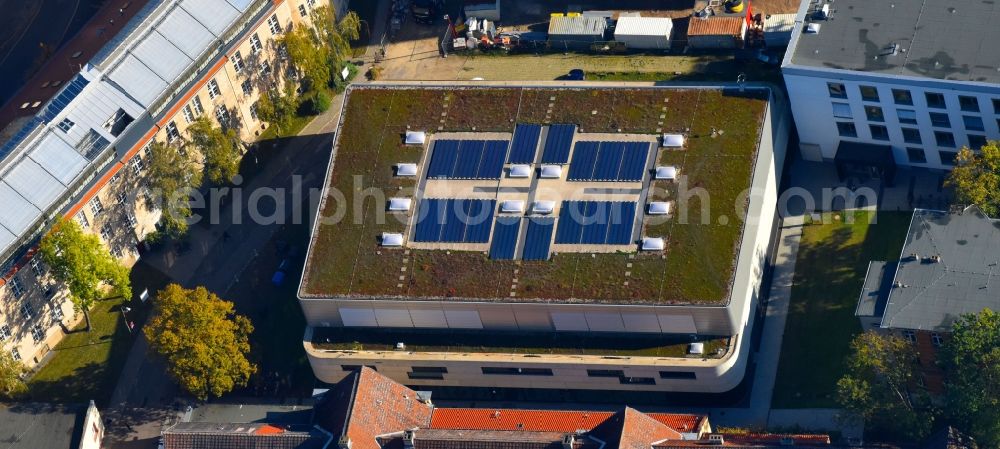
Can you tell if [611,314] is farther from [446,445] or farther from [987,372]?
[987,372]

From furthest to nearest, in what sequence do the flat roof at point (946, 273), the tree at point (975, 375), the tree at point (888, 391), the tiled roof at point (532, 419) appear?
1. the tiled roof at point (532, 419)
2. the flat roof at point (946, 273)
3. the tree at point (888, 391)
4. the tree at point (975, 375)

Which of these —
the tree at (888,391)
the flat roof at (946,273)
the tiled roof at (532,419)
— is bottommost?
the tiled roof at (532,419)

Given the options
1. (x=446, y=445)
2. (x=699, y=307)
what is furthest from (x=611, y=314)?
(x=446, y=445)

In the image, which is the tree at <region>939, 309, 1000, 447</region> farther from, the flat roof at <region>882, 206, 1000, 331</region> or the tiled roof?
the tiled roof

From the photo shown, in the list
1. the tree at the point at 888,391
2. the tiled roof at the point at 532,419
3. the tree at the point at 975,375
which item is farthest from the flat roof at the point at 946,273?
the tiled roof at the point at 532,419

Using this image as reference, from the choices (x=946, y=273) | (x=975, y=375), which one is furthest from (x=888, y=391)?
(x=946, y=273)

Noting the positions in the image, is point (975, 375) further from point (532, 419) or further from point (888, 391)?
point (532, 419)

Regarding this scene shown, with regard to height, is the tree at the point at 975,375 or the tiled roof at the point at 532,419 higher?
the tree at the point at 975,375

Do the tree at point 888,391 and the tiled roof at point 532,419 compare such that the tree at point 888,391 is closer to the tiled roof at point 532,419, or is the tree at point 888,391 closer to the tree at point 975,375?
the tree at point 975,375
